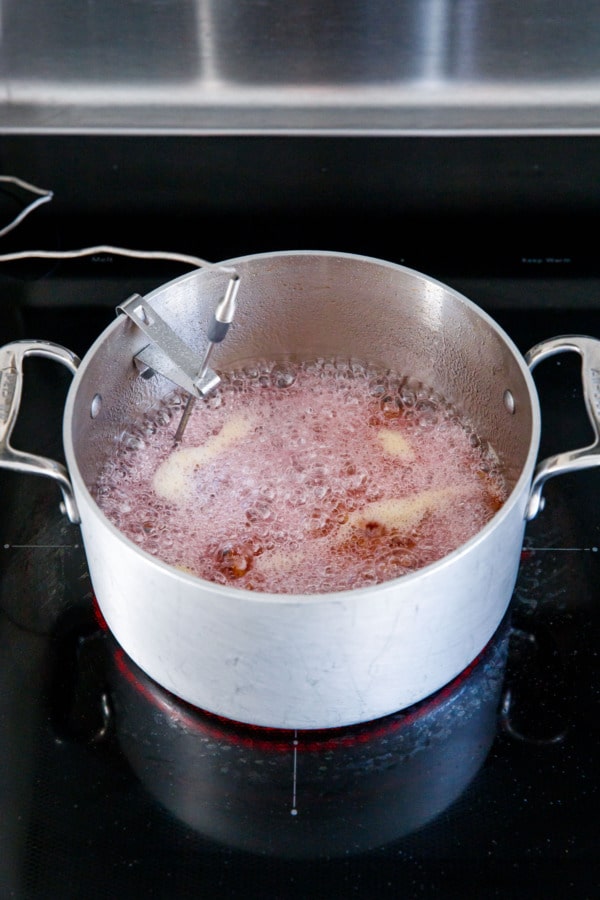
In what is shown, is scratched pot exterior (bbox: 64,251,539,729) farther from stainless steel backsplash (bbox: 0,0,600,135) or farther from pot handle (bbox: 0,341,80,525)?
stainless steel backsplash (bbox: 0,0,600,135)

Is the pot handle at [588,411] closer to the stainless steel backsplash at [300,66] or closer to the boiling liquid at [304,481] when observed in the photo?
the boiling liquid at [304,481]

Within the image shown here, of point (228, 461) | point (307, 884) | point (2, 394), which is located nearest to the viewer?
point (307, 884)

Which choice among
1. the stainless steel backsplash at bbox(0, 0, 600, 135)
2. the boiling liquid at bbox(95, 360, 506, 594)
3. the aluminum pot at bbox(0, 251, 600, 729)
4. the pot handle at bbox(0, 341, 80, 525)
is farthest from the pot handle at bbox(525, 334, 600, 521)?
the stainless steel backsplash at bbox(0, 0, 600, 135)

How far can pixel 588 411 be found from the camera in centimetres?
80

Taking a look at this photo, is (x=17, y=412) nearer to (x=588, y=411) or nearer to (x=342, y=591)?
(x=342, y=591)

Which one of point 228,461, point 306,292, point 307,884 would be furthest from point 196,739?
point 306,292

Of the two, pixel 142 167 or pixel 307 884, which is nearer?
pixel 307 884

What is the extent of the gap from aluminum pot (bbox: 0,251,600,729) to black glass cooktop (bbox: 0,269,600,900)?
0.12 feet

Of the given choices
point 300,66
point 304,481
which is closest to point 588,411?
point 304,481

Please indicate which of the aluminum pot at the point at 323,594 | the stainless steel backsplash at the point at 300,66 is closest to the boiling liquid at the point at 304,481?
the aluminum pot at the point at 323,594

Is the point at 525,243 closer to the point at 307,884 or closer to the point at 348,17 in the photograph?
the point at 348,17

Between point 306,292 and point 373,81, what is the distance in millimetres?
385

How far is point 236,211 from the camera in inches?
45.9

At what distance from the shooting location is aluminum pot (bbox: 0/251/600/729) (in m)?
0.64
